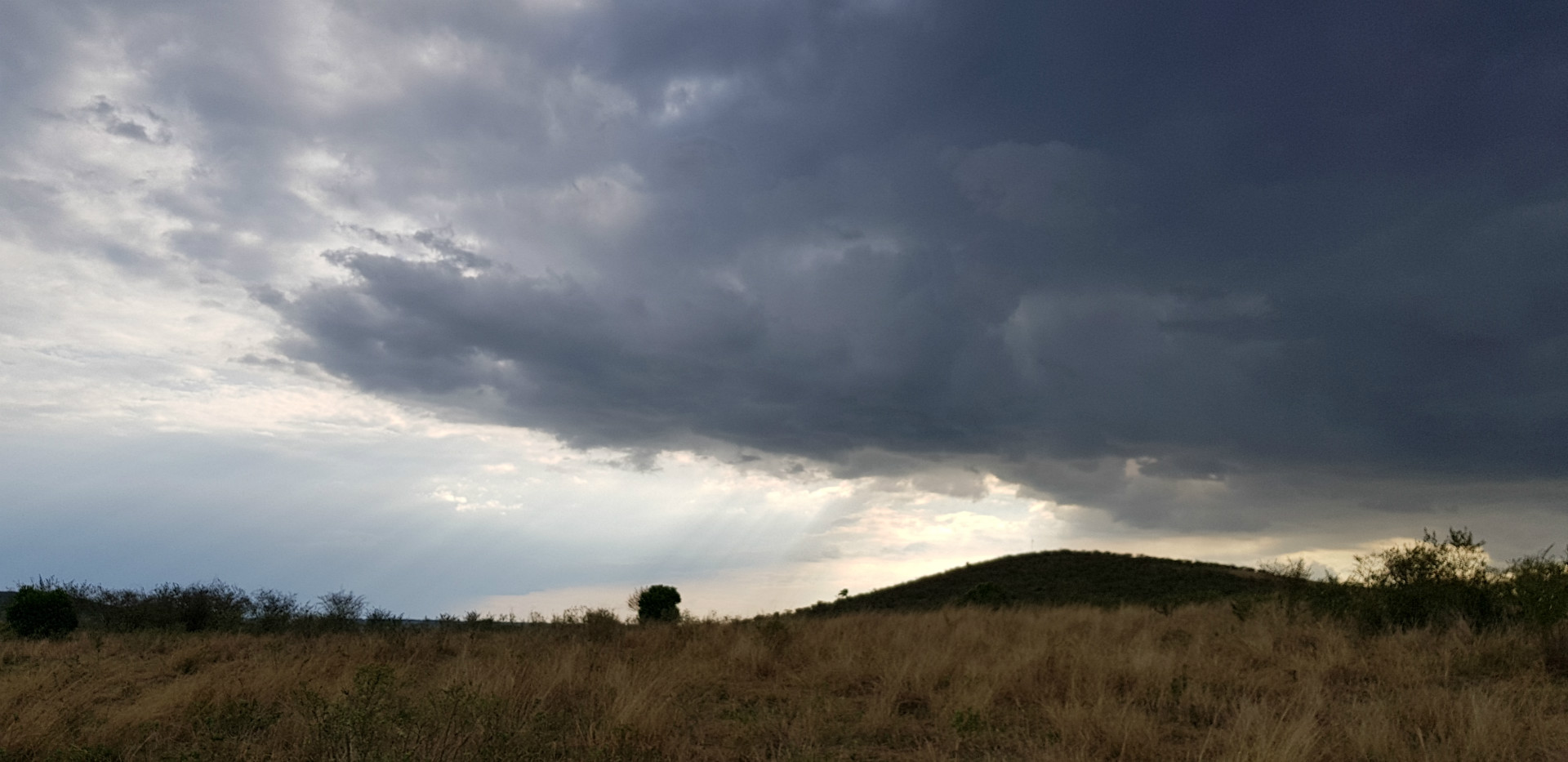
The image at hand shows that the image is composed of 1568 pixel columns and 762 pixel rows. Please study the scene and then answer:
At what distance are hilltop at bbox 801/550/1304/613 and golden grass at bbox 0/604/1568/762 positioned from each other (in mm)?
20990

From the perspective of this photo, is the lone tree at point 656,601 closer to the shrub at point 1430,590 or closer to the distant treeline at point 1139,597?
the distant treeline at point 1139,597

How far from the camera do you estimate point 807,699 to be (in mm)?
11344

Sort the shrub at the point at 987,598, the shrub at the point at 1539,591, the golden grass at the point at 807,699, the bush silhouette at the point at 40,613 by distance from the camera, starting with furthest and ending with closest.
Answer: the shrub at the point at 987,598
the bush silhouette at the point at 40,613
the shrub at the point at 1539,591
the golden grass at the point at 807,699

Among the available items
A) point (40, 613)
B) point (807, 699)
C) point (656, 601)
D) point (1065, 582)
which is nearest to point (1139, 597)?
point (1065, 582)

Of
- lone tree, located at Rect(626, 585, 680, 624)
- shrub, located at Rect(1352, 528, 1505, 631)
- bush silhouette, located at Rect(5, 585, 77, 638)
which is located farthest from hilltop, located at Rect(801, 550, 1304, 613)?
bush silhouette, located at Rect(5, 585, 77, 638)

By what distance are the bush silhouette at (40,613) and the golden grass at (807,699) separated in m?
9.84

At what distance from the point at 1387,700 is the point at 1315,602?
10380mm

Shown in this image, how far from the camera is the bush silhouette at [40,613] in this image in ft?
80.5

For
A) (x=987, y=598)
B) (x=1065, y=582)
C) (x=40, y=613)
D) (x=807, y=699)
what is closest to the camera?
(x=807, y=699)

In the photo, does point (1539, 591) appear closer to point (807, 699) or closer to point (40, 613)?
point (807, 699)

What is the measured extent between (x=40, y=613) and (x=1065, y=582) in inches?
1637

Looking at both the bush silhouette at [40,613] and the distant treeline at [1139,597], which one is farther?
the bush silhouette at [40,613]

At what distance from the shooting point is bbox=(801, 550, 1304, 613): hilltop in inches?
1534

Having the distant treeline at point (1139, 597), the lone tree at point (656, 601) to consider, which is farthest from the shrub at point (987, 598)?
the lone tree at point (656, 601)
